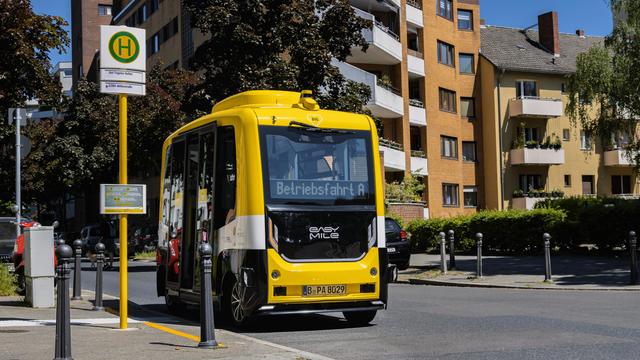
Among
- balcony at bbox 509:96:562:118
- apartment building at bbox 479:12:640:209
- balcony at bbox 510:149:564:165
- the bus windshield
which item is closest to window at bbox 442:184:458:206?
apartment building at bbox 479:12:640:209

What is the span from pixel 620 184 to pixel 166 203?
47119mm

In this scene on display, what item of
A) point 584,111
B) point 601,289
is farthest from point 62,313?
point 584,111

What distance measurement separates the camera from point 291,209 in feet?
35.8

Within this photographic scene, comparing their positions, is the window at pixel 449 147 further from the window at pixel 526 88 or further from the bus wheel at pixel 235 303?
the bus wheel at pixel 235 303

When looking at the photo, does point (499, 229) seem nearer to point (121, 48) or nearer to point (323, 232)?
point (323, 232)

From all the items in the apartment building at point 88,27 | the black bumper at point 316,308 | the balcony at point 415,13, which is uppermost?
the apartment building at point 88,27

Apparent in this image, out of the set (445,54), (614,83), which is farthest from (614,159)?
(614,83)

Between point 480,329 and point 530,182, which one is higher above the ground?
point 530,182

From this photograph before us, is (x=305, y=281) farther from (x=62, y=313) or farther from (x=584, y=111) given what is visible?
(x=584, y=111)

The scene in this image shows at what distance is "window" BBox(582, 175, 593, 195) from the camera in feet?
178

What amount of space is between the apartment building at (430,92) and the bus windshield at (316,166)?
29.2m

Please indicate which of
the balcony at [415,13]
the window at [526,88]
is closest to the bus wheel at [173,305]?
the balcony at [415,13]

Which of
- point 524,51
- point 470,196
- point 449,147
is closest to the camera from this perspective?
point 449,147

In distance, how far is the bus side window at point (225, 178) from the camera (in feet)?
36.9
